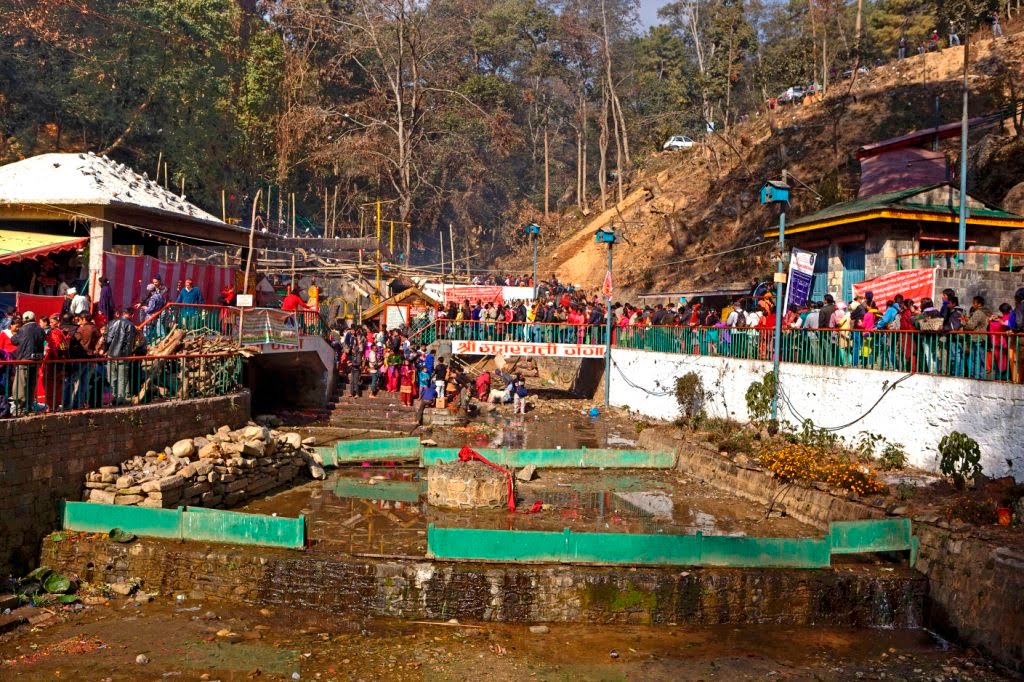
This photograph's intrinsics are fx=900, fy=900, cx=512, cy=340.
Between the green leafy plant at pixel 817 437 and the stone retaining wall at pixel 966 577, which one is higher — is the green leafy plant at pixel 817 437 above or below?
above

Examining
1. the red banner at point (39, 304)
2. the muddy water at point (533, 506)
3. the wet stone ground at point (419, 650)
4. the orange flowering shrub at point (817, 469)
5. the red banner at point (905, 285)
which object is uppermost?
the red banner at point (905, 285)

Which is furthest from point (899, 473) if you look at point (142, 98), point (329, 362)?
point (142, 98)

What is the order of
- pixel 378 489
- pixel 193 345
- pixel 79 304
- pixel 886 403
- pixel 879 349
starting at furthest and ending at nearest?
pixel 193 345, pixel 79 304, pixel 378 489, pixel 879 349, pixel 886 403

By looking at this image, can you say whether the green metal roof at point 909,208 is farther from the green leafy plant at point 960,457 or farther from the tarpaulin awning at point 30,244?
the tarpaulin awning at point 30,244

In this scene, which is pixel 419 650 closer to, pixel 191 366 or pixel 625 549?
pixel 625 549

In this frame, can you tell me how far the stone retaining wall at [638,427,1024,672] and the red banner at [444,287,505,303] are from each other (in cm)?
2048

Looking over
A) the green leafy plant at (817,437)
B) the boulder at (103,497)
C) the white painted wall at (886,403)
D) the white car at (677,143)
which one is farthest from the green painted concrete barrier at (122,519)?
the white car at (677,143)

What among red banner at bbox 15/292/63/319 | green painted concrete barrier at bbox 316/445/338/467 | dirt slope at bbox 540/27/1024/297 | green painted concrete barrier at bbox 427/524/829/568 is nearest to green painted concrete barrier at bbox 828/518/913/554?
green painted concrete barrier at bbox 427/524/829/568

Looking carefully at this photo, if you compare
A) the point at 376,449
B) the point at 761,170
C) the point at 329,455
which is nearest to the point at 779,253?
the point at 376,449

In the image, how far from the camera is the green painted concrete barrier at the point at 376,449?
20891 mm

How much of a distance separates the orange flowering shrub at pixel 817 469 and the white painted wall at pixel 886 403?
3.27 feet

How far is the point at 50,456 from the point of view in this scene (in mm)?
15109

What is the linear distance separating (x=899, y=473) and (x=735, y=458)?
11.9 ft

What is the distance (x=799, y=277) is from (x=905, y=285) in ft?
11.5
